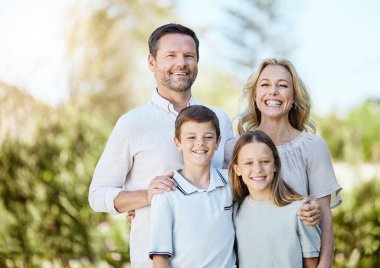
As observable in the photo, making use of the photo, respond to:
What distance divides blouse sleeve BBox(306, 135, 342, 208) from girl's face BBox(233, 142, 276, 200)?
0.65 feet

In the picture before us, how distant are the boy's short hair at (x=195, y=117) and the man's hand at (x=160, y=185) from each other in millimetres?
182

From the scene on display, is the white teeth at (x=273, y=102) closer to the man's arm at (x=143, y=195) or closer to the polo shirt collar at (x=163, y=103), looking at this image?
the polo shirt collar at (x=163, y=103)

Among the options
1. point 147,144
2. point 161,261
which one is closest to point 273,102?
point 147,144

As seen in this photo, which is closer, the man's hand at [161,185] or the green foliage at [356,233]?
the man's hand at [161,185]

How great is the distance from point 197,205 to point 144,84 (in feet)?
47.9

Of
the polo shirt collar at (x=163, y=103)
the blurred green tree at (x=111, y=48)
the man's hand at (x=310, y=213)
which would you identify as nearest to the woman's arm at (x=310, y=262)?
the man's hand at (x=310, y=213)

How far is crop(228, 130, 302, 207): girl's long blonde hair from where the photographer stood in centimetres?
301

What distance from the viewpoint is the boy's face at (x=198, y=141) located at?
299cm

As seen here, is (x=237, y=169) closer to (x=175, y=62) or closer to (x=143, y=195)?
(x=143, y=195)

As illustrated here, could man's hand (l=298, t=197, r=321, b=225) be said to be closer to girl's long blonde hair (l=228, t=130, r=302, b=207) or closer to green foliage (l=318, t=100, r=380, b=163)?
girl's long blonde hair (l=228, t=130, r=302, b=207)

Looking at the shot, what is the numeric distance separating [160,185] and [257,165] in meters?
0.39

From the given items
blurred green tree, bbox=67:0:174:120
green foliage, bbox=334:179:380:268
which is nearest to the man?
green foliage, bbox=334:179:380:268

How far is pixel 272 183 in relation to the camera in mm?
3039

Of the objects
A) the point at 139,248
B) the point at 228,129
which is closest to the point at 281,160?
the point at 228,129
